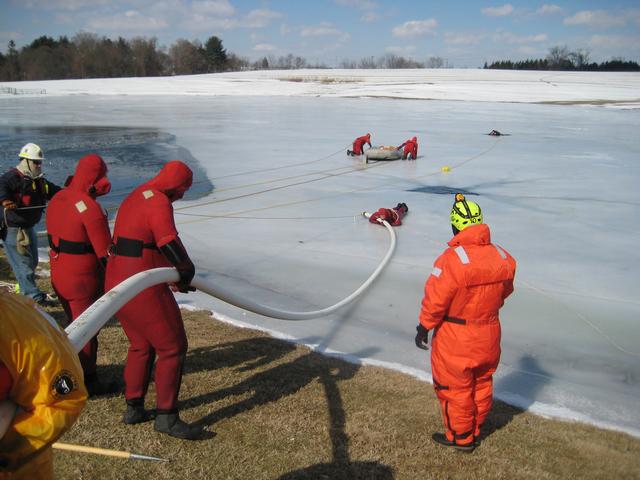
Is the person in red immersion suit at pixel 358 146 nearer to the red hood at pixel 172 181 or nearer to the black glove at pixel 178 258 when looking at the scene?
the red hood at pixel 172 181

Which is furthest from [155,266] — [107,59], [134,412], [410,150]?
[107,59]

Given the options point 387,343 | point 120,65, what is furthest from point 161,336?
point 120,65

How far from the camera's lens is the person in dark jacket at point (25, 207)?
5.29 meters

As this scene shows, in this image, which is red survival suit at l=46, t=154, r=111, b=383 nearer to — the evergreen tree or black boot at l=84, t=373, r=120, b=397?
black boot at l=84, t=373, r=120, b=397

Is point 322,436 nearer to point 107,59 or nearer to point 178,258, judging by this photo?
point 178,258

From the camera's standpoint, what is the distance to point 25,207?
17.7 ft

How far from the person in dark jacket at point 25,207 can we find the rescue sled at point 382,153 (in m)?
11.2

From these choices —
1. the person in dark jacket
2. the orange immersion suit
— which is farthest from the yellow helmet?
the person in dark jacket

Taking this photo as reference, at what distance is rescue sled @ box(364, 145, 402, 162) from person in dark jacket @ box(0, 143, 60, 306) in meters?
11.2

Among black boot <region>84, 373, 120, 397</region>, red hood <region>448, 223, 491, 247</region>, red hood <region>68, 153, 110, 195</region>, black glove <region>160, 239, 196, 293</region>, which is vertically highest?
red hood <region>68, 153, 110, 195</region>

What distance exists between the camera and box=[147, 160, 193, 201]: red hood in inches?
136

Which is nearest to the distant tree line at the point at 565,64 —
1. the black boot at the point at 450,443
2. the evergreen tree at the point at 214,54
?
the evergreen tree at the point at 214,54

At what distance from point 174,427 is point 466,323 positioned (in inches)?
74.3

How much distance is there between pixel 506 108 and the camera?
119ft
